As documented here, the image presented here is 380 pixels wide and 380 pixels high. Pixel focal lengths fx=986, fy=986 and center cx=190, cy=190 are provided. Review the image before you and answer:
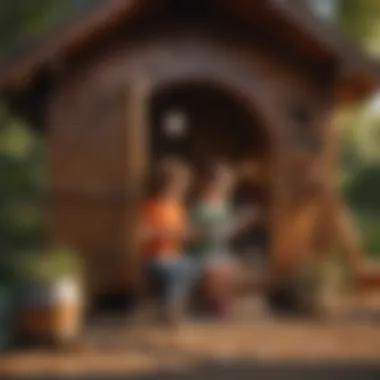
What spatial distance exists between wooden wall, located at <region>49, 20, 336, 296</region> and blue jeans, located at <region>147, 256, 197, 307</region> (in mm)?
745

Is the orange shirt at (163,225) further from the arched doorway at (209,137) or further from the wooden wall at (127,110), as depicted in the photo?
the arched doorway at (209,137)

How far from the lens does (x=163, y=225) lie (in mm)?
10750

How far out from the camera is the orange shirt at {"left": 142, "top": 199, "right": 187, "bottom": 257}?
10656 mm

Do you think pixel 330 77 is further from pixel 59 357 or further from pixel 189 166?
pixel 59 357

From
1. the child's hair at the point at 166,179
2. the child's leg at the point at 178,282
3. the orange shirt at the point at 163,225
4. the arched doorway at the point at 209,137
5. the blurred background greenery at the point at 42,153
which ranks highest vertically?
the blurred background greenery at the point at 42,153

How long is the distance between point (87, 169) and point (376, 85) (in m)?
3.61

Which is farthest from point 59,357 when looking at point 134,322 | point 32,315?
point 134,322

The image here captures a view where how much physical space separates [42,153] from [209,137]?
25.4 feet

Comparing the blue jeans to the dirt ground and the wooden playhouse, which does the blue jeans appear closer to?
the dirt ground

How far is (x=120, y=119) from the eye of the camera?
11.2 metres

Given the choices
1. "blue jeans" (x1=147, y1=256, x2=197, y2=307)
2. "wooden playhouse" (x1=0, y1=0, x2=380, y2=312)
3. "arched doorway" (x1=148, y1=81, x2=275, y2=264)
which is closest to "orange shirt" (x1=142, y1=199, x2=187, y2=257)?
"blue jeans" (x1=147, y1=256, x2=197, y2=307)

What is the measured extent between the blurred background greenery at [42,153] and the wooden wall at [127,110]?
6199 mm

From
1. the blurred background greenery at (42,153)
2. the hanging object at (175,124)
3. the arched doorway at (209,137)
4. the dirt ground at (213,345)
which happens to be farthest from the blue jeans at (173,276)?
the blurred background greenery at (42,153)

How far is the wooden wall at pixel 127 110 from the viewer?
11273 mm
